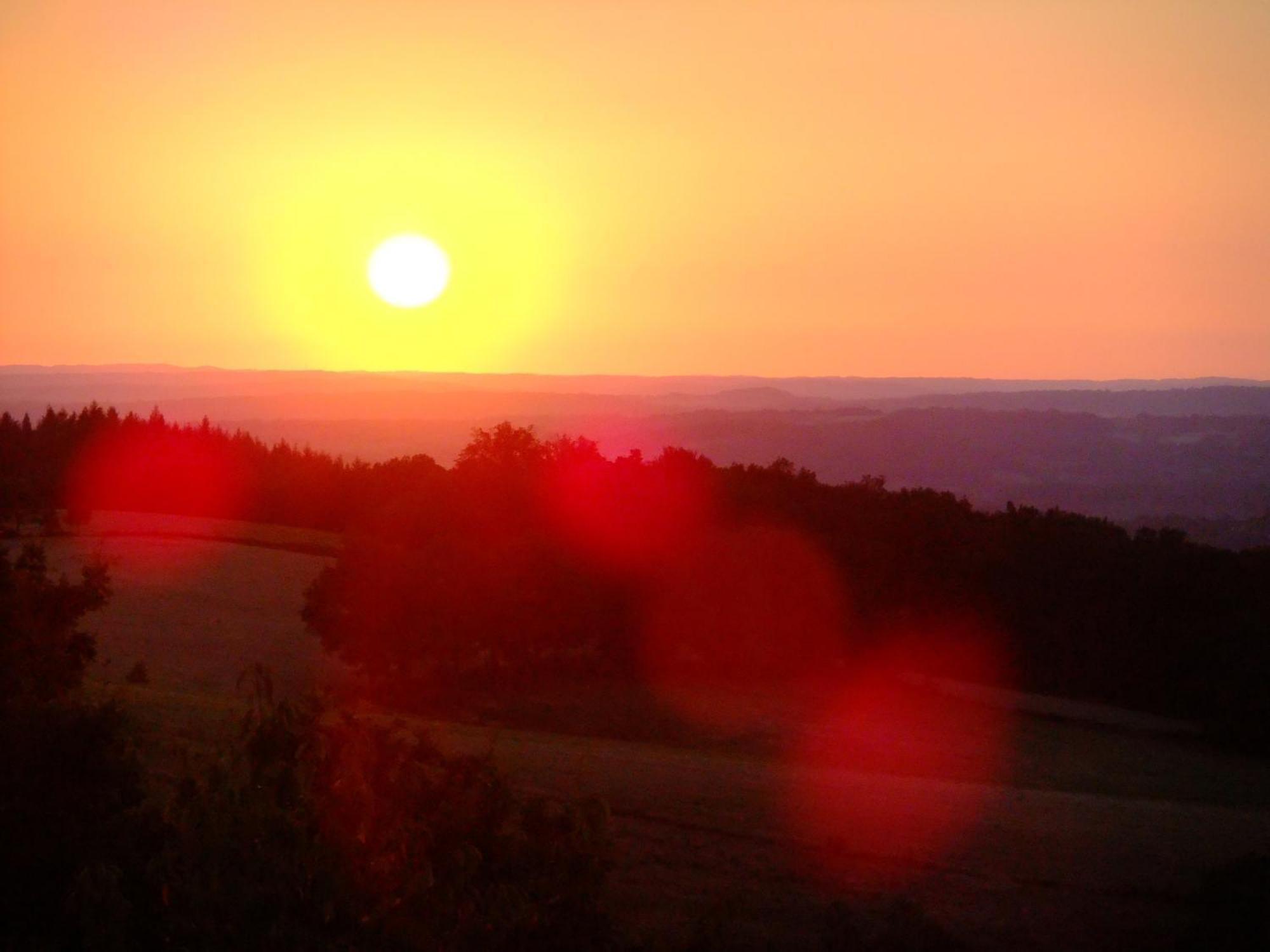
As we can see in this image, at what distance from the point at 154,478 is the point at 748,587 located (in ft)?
94.0

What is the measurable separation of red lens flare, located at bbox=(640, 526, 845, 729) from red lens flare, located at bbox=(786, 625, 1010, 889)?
1270mm

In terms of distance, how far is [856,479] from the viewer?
91.8m

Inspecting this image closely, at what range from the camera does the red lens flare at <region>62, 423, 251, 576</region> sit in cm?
4659

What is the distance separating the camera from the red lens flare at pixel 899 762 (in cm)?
1231

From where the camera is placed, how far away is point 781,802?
1399 centimetres

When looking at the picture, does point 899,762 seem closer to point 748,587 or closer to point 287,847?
point 748,587

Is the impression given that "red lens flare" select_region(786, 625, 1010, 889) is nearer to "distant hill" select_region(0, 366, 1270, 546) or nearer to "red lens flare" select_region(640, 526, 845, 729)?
"red lens flare" select_region(640, 526, 845, 729)

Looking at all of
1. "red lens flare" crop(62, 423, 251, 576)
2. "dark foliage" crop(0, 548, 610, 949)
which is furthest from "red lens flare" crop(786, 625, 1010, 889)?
"red lens flare" crop(62, 423, 251, 576)

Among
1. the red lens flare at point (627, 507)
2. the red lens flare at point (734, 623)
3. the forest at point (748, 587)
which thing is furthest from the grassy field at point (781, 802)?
the red lens flare at point (627, 507)

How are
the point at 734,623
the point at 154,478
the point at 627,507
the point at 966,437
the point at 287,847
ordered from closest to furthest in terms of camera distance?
1. the point at 287,847
2. the point at 734,623
3. the point at 627,507
4. the point at 154,478
5. the point at 966,437

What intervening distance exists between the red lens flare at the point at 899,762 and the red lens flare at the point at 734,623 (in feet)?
4.17

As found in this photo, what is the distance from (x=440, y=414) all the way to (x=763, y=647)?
13401 centimetres

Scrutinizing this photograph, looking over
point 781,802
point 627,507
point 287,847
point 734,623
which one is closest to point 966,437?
point 627,507

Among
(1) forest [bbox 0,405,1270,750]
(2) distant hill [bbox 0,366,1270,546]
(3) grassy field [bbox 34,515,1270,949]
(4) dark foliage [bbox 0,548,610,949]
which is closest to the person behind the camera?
(4) dark foliage [bbox 0,548,610,949]
